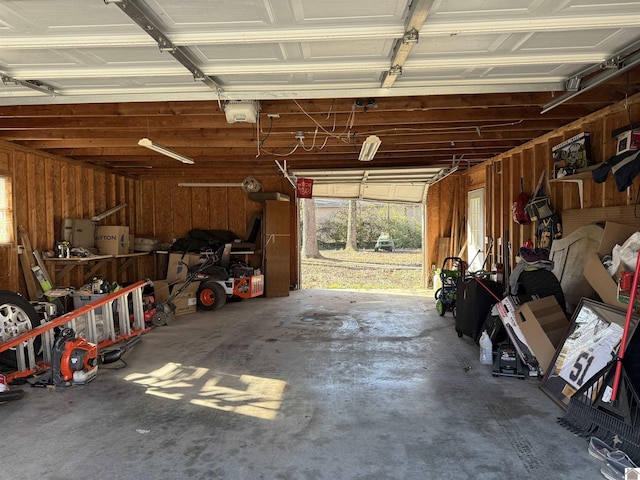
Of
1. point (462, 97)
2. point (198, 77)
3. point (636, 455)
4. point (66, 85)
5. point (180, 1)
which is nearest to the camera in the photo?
point (180, 1)

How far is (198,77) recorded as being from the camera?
3.13 m

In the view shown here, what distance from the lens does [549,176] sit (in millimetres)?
6199

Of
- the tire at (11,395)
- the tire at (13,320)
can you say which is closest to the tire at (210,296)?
the tire at (13,320)

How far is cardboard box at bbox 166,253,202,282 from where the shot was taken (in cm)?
865

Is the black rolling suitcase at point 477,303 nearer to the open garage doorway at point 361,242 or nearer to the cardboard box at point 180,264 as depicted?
the cardboard box at point 180,264

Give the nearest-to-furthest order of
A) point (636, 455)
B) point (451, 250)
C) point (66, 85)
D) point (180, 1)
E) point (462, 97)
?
point (180, 1) < point (636, 455) < point (66, 85) < point (462, 97) < point (451, 250)

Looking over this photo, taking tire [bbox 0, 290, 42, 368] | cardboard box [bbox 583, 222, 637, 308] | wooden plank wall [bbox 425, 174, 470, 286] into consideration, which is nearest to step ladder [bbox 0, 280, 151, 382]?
tire [bbox 0, 290, 42, 368]

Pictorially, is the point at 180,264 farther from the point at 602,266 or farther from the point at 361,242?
the point at 361,242

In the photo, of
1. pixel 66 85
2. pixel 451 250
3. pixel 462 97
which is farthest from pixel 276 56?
pixel 451 250

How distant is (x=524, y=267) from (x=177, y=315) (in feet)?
18.6

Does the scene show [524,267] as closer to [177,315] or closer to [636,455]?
[636,455]

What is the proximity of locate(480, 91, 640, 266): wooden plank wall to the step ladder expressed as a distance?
5877 millimetres

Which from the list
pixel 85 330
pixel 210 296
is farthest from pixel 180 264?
pixel 85 330

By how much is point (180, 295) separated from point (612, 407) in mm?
6512
